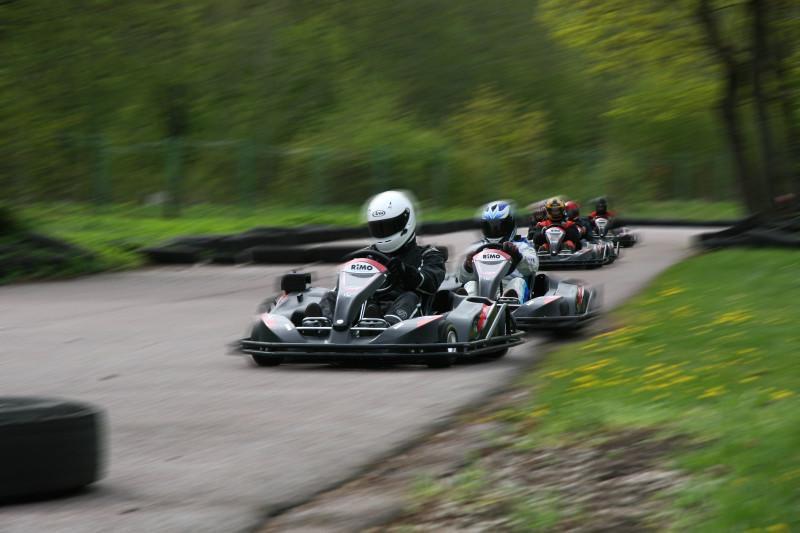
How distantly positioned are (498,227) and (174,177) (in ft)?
58.2

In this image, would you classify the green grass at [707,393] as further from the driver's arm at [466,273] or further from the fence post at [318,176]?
the fence post at [318,176]

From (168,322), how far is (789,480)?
29.2 feet

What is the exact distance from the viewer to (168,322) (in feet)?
41.7

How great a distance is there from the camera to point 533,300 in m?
11.3

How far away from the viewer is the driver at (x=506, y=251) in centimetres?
1143

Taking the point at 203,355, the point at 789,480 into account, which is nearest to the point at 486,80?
the point at 203,355

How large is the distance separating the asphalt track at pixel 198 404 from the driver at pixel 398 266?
0.48m

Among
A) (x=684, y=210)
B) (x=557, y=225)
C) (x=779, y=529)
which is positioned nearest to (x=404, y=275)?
(x=779, y=529)

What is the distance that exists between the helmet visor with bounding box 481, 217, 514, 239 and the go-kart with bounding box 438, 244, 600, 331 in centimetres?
72

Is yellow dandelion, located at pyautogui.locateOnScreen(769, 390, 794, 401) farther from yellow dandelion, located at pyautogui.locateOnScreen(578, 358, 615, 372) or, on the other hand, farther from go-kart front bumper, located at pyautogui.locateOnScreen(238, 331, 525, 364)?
go-kart front bumper, located at pyautogui.locateOnScreen(238, 331, 525, 364)

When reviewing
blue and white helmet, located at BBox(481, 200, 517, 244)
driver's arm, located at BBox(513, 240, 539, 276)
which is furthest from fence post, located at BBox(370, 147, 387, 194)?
driver's arm, located at BBox(513, 240, 539, 276)

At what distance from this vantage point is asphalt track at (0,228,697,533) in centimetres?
515

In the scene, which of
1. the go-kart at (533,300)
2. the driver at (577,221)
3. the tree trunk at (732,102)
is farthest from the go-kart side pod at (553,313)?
the tree trunk at (732,102)

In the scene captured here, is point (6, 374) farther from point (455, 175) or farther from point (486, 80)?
point (486, 80)
